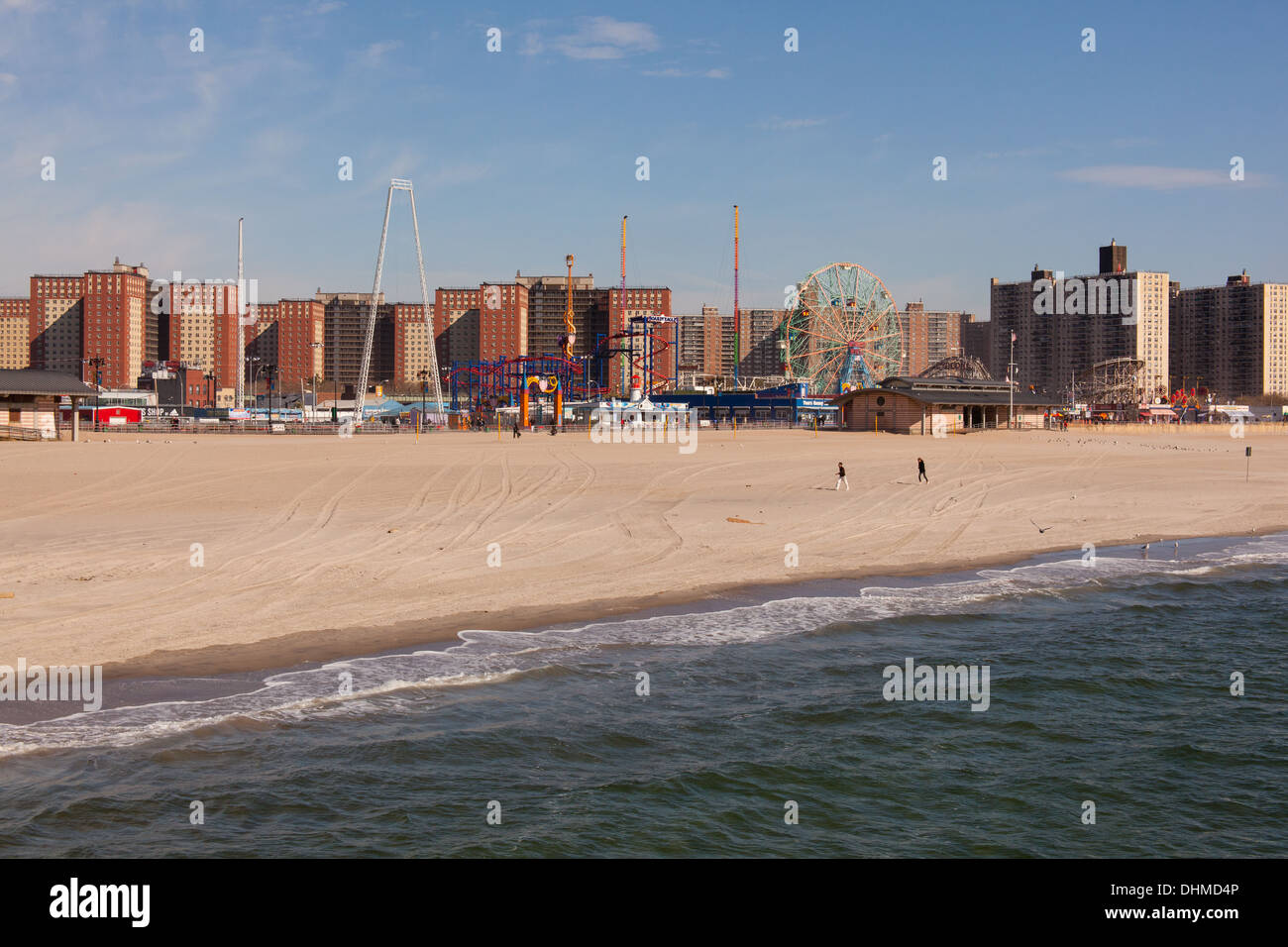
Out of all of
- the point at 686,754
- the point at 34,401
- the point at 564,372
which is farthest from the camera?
the point at 564,372

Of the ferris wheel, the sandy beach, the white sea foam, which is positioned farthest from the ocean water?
the ferris wheel

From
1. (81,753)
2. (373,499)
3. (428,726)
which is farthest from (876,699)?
(373,499)

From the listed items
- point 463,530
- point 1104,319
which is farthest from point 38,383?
point 1104,319

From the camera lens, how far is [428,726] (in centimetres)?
1125

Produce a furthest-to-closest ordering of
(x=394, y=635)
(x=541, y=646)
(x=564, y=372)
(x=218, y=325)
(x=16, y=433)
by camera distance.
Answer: (x=218, y=325)
(x=564, y=372)
(x=16, y=433)
(x=394, y=635)
(x=541, y=646)

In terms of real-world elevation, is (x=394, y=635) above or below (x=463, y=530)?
below

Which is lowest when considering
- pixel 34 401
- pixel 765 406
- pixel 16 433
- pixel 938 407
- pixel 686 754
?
pixel 686 754

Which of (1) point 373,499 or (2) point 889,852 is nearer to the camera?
(2) point 889,852

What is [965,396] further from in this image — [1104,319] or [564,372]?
[1104,319]

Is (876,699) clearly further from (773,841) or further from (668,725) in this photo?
(773,841)

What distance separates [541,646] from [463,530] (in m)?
9.61

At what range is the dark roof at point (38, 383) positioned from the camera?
52.0m

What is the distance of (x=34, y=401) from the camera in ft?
175
